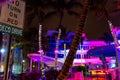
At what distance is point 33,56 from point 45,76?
43.5 feet

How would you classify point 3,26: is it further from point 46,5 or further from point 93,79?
point 46,5

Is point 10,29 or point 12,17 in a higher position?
point 12,17

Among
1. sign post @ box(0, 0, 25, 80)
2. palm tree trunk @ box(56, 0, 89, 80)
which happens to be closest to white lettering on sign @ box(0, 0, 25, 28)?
sign post @ box(0, 0, 25, 80)

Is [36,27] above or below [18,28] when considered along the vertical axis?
above

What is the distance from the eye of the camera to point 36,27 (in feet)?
165

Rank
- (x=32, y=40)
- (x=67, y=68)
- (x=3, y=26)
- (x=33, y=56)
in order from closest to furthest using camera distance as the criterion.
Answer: (x=3, y=26)
(x=67, y=68)
(x=33, y=56)
(x=32, y=40)

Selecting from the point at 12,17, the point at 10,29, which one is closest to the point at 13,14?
the point at 12,17

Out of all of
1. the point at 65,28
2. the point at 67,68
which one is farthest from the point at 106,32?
the point at 67,68

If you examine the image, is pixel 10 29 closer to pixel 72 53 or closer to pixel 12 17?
pixel 12 17

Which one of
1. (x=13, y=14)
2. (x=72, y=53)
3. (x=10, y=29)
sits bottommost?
(x=72, y=53)

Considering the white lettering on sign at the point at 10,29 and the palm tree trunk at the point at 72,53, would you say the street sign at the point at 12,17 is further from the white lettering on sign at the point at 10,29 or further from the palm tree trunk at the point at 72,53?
the palm tree trunk at the point at 72,53

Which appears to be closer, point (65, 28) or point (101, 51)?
point (101, 51)

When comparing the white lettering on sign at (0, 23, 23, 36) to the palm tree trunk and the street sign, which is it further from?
the palm tree trunk

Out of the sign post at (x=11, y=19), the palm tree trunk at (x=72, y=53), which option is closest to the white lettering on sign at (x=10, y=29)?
the sign post at (x=11, y=19)
